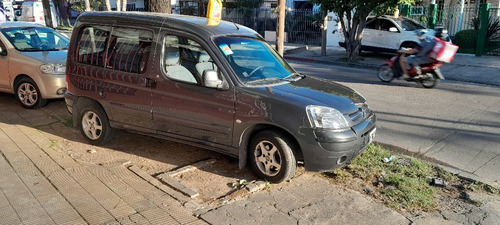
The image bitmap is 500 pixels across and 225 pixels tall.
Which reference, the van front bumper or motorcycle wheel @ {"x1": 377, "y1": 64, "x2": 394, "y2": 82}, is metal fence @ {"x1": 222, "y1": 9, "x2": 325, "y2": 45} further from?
the van front bumper

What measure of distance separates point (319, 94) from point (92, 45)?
3.23m

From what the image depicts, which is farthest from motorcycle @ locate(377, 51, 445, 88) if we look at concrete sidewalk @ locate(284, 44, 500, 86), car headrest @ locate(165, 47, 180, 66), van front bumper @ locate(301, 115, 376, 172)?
car headrest @ locate(165, 47, 180, 66)

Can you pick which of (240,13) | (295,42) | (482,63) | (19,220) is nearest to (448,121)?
(19,220)

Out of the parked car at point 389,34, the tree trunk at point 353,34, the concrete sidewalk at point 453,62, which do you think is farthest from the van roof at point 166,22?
the parked car at point 389,34

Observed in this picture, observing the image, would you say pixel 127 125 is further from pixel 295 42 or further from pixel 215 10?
pixel 295 42

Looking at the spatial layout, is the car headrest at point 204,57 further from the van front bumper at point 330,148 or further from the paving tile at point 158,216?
the paving tile at point 158,216

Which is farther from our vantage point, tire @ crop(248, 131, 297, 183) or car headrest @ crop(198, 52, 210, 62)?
car headrest @ crop(198, 52, 210, 62)

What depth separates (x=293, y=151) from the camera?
4570mm

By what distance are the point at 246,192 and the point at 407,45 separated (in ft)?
45.9

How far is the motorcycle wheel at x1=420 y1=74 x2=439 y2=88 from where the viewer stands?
10.6 meters

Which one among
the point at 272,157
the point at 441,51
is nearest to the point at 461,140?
the point at 272,157

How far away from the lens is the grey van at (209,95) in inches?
177

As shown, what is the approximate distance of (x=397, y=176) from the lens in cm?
495

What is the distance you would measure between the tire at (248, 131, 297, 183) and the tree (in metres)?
11.7
